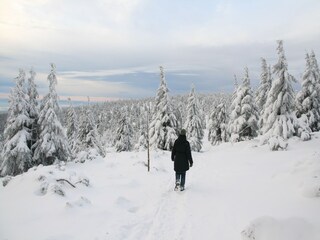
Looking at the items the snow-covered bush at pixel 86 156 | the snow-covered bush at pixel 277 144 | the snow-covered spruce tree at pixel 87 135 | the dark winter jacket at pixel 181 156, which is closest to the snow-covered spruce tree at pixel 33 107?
the snow-covered bush at pixel 86 156

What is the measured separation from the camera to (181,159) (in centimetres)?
1098

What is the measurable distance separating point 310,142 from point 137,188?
17.7 metres

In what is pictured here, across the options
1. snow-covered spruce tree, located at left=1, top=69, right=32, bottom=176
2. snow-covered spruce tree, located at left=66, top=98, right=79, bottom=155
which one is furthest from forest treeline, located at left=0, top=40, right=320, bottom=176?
snow-covered spruce tree, located at left=66, top=98, right=79, bottom=155

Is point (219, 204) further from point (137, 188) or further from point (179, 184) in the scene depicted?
point (137, 188)

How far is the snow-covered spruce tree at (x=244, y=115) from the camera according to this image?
115ft

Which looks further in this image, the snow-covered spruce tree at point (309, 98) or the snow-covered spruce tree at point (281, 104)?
the snow-covered spruce tree at point (309, 98)

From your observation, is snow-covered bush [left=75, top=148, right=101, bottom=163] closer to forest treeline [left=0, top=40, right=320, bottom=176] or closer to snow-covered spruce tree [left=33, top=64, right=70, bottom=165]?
forest treeline [left=0, top=40, right=320, bottom=176]

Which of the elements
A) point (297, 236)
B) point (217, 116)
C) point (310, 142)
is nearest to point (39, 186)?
point (297, 236)

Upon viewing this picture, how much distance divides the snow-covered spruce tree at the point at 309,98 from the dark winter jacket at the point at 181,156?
2323cm

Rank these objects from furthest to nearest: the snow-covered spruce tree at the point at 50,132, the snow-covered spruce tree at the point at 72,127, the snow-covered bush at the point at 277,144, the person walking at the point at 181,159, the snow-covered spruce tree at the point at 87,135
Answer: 1. the snow-covered spruce tree at the point at 72,127
2. the snow-covered spruce tree at the point at 87,135
3. the snow-covered spruce tree at the point at 50,132
4. the snow-covered bush at the point at 277,144
5. the person walking at the point at 181,159

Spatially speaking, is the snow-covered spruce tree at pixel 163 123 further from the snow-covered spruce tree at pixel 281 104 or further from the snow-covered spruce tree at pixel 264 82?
the snow-covered spruce tree at pixel 264 82

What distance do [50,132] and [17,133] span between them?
8.83 feet

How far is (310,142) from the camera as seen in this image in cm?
2275

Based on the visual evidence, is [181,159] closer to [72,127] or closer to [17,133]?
Answer: [17,133]
